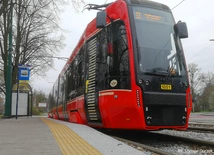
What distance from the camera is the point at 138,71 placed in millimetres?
7121

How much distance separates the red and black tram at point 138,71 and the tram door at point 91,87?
0.03 meters

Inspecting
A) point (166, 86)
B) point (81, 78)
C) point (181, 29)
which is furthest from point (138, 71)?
point (81, 78)

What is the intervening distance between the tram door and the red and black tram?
29mm

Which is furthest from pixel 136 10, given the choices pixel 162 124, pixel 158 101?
pixel 162 124

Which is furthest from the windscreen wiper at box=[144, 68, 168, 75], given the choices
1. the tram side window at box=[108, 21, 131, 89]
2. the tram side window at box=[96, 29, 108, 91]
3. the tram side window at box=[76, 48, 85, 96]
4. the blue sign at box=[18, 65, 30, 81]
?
the blue sign at box=[18, 65, 30, 81]

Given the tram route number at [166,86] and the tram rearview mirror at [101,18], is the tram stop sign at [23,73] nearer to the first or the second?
the tram rearview mirror at [101,18]

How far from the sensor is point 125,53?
743 centimetres

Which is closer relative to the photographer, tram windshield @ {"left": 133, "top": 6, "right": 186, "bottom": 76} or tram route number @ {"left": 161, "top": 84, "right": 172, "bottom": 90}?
tram route number @ {"left": 161, "top": 84, "right": 172, "bottom": 90}

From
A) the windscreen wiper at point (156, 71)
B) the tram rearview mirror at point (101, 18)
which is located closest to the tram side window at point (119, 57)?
the tram rearview mirror at point (101, 18)

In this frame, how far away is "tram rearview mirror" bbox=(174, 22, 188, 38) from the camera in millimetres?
7988

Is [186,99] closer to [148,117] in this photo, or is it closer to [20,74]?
[148,117]

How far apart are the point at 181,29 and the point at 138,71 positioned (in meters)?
2.06

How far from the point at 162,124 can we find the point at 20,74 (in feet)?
42.8

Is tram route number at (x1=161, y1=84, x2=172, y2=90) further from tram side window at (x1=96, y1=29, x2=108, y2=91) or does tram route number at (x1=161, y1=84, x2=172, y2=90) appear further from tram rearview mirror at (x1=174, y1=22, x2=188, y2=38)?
tram rearview mirror at (x1=174, y1=22, x2=188, y2=38)
